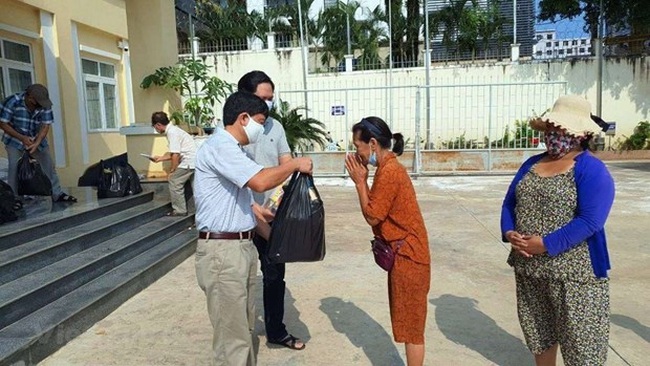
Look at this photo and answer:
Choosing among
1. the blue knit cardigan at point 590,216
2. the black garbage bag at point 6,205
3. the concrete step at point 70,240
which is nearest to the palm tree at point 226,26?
the concrete step at point 70,240

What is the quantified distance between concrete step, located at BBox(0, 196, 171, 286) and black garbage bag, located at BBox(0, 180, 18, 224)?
0.33 m

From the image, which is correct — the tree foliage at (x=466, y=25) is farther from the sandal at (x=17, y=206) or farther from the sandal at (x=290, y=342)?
the sandal at (x=290, y=342)

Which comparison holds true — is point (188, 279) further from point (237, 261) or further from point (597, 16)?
point (597, 16)

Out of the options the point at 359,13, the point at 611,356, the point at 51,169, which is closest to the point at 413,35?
the point at 359,13

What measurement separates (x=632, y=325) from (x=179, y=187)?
4.67m

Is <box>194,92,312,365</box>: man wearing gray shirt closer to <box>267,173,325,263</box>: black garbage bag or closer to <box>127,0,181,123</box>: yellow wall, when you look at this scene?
<box>267,173,325,263</box>: black garbage bag

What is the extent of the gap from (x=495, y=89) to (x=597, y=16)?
523 centimetres

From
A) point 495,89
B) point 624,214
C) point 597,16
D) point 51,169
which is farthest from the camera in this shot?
point 597,16

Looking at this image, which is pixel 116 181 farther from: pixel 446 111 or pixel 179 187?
pixel 446 111

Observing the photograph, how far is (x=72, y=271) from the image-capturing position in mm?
3811

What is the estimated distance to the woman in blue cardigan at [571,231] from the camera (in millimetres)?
2031

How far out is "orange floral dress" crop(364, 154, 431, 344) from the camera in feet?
7.66

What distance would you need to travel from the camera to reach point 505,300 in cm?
381

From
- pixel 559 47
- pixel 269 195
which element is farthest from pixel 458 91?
pixel 269 195
